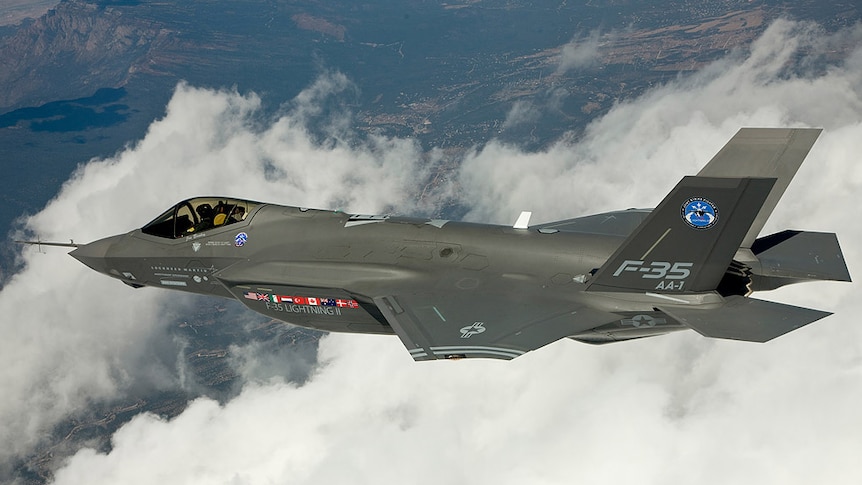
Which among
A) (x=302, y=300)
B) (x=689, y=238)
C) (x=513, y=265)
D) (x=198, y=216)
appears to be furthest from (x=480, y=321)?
(x=198, y=216)

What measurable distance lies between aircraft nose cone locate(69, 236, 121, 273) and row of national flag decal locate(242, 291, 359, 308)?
5.21 meters

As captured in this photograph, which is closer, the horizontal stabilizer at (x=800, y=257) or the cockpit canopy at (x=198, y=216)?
the horizontal stabilizer at (x=800, y=257)


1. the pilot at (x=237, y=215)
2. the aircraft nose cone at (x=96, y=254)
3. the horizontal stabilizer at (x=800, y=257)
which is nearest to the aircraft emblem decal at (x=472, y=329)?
the horizontal stabilizer at (x=800, y=257)

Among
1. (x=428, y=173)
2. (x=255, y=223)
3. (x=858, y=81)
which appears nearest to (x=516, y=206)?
(x=428, y=173)

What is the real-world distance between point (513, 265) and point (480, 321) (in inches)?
102

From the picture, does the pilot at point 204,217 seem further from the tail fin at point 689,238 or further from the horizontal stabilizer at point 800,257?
the horizontal stabilizer at point 800,257

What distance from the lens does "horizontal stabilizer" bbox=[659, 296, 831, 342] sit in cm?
1166

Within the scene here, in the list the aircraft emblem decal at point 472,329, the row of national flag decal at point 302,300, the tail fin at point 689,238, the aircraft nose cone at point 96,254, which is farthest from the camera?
the aircraft nose cone at point 96,254

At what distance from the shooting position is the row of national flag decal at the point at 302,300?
15422 millimetres

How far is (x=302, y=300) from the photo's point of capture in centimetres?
1570

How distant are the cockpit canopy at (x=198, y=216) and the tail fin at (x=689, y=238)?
34.6 feet

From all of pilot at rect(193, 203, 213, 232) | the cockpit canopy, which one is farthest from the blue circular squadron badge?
pilot at rect(193, 203, 213, 232)

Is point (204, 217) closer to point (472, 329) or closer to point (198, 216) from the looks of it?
point (198, 216)

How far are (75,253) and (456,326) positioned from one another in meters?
12.9
